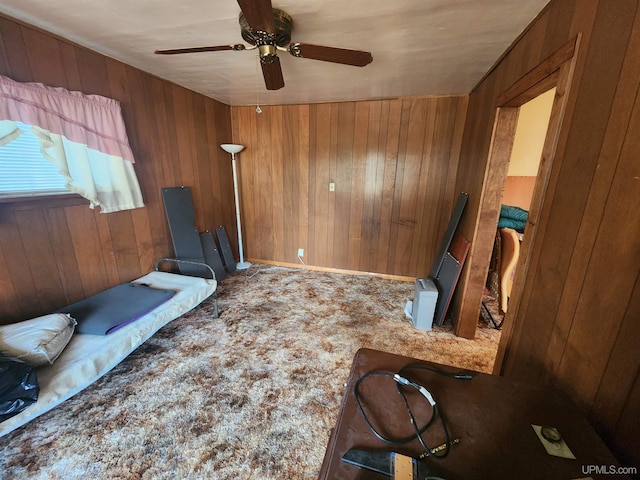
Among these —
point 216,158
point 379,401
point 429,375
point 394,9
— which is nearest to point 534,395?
point 429,375

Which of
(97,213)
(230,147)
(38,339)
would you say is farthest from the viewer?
(230,147)

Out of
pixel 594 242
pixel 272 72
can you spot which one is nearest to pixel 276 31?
pixel 272 72

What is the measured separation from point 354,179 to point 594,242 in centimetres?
268

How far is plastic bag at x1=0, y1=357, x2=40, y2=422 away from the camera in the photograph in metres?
1.12

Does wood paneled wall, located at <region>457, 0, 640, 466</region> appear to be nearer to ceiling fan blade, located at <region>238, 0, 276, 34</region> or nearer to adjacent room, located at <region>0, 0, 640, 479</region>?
adjacent room, located at <region>0, 0, 640, 479</region>

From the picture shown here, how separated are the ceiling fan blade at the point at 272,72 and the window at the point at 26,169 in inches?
62.9

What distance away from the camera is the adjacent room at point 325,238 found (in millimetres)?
764

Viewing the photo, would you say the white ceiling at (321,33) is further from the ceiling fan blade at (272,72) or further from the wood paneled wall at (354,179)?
the wood paneled wall at (354,179)

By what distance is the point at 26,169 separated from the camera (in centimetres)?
172

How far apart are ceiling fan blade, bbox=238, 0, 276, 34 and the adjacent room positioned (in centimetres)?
1

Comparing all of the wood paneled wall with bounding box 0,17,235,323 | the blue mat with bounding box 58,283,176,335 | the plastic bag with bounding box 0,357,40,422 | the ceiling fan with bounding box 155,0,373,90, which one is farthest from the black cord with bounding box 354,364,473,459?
the wood paneled wall with bounding box 0,17,235,323

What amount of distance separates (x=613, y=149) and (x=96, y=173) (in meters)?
3.02

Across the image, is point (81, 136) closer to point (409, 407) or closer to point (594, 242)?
point (409, 407)

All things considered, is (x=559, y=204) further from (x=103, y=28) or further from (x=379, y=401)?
(x=103, y=28)
